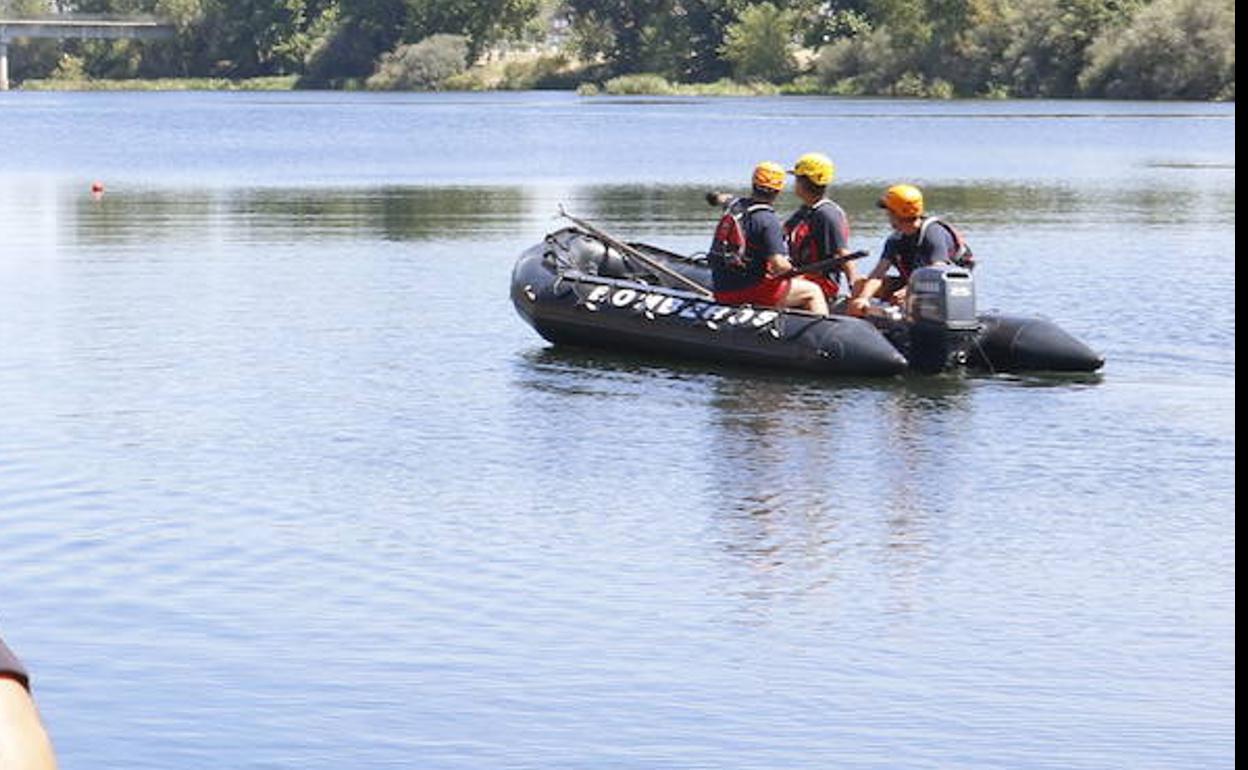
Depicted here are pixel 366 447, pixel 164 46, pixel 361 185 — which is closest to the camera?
pixel 366 447

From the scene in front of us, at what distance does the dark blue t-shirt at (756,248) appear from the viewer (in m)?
16.9

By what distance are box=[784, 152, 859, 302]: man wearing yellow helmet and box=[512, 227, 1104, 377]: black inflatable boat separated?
49 centimetres

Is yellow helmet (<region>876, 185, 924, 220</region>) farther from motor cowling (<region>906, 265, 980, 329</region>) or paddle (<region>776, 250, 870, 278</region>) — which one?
motor cowling (<region>906, 265, 980, 329</region>)

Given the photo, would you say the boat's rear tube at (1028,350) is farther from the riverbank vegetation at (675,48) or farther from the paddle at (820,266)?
the riverbank vegetation at (675,48)

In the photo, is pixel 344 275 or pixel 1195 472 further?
pixel 344 275

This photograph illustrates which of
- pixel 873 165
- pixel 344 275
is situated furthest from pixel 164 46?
pixel 344 275

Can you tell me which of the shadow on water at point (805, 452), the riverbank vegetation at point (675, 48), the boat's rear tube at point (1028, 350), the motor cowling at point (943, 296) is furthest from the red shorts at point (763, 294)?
the riverbank vegetation at point (675, 48)

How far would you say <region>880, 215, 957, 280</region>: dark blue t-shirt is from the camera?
55.3 feet

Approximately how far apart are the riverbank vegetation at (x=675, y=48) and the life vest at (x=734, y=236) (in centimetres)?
7346

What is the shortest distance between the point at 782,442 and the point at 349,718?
6.40 m

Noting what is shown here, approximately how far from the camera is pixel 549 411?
16.0 meters

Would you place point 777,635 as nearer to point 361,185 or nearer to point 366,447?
→ point 366,447

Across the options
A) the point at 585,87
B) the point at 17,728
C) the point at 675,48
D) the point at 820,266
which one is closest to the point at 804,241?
the point at 820,266

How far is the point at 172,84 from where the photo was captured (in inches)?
6014
